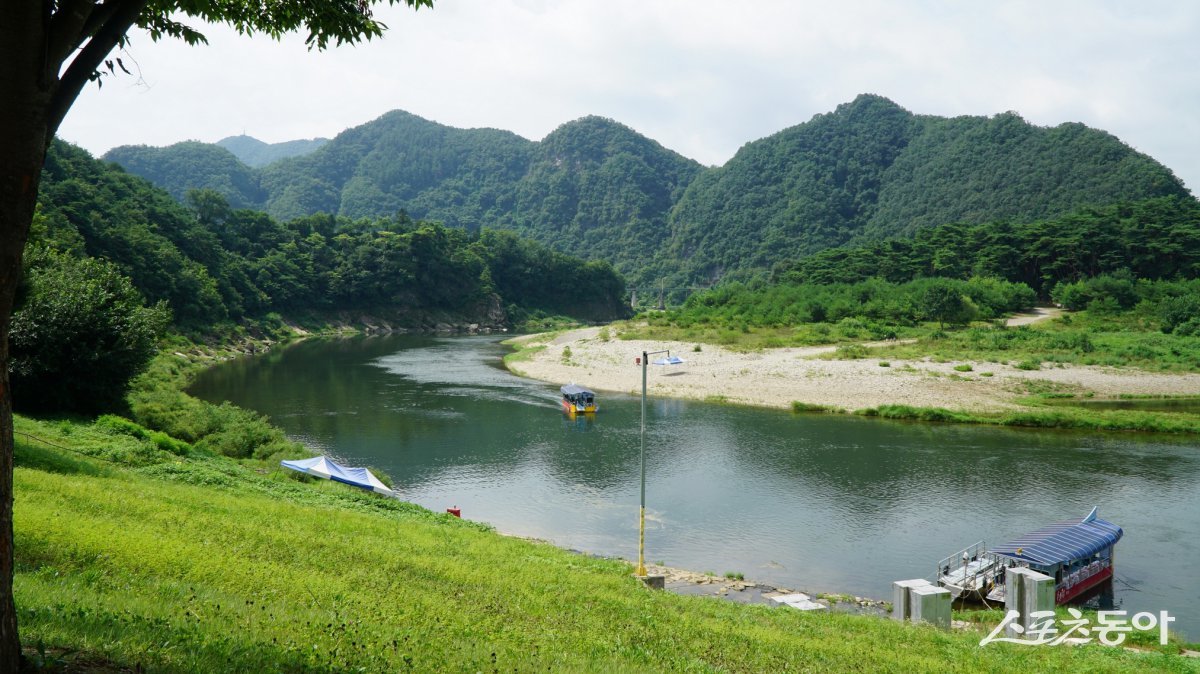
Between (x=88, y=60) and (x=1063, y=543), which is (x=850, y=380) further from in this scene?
(x=88, y=60)

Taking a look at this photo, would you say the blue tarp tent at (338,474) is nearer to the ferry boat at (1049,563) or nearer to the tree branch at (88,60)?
the ferry boat at (1049,563)

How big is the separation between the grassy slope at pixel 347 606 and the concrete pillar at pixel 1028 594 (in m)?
2.97

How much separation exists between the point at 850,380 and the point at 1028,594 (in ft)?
121

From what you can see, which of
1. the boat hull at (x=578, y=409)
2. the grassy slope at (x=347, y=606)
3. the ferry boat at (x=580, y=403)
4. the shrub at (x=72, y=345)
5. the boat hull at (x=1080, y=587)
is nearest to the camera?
the grassy slope at (x=347, y=606)

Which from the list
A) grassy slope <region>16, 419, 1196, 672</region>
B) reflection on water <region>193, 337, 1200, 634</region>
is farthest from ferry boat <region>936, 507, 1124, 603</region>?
grassy slope <region>16, 419, 1196, 672</region>

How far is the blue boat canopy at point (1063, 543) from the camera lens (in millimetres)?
19109

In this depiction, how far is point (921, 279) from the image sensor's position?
97000 mm

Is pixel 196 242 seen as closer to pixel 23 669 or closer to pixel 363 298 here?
pixel 363 298

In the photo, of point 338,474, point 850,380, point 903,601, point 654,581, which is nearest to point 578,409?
point 850,380

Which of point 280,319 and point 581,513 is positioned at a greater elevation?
point 280,319

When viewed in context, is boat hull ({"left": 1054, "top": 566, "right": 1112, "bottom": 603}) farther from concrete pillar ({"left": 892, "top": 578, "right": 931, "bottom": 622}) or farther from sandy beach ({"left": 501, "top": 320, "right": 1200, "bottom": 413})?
sandy beach ({"left": 501, "top": 320, "right": 1200, "bottom": 413})

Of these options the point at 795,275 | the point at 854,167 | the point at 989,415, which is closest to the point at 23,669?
the point at 989,415

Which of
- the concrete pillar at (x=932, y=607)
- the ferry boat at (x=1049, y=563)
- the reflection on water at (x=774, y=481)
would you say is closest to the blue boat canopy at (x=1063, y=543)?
the ferry boat at (x=1049, y=563)

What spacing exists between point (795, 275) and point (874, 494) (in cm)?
8976
